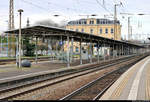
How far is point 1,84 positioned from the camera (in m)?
12.5

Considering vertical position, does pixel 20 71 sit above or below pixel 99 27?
below

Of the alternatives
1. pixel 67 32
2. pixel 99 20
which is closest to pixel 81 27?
pixel 99 20

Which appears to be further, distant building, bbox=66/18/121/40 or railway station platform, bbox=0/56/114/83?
distant building, bbox=66/18/121/40

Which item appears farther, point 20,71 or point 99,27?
point 99,27

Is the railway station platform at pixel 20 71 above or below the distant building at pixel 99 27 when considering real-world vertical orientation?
below

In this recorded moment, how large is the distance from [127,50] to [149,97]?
7992cm

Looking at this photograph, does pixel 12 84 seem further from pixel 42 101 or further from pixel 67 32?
pixel 67 32

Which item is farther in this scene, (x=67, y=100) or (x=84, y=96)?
(x=84, y=96)

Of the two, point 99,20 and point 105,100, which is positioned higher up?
point 99,20

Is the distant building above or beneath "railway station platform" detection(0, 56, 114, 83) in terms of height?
above

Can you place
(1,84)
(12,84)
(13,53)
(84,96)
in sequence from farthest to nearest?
(13,53) < (12,84) < (1,84) < (84,96)

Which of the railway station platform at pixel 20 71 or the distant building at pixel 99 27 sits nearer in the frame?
the railway station platform at pixel 20 71

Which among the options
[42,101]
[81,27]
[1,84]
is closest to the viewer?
[42,101]

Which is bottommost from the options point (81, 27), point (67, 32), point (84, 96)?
point (84, 96)
